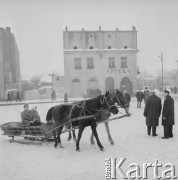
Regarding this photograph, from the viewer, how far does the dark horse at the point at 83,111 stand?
6301 mm

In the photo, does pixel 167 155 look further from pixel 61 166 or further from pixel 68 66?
pixel 68 66

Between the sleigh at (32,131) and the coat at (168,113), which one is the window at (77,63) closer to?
the sleigh at (32,131)

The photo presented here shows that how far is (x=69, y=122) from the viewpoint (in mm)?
6781

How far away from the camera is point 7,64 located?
2377 cm

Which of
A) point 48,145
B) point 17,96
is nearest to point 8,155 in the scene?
point 48,145

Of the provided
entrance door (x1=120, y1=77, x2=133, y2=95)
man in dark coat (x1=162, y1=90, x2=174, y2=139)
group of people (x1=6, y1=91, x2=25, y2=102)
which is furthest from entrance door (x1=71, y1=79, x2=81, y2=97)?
man in dark coat (x1=162, y1=90, x2=174, y2=139)

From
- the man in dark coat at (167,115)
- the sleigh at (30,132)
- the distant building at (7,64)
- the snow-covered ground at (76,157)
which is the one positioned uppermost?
the distant building at (7,64)

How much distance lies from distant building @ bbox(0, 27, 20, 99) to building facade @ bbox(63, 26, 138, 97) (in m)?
6.43

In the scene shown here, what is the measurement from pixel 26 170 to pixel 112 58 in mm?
25317

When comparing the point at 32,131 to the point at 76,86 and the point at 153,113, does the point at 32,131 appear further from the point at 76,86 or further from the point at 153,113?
the point at 76,86

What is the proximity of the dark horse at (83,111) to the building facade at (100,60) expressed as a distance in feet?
66.5

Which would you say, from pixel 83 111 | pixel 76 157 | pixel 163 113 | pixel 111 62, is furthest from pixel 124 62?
pixel 76 157

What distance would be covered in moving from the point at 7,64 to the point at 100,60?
1104 cm

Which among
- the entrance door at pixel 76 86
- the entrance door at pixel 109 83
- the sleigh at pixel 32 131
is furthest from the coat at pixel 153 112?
the entrance door at pixel 76 86
